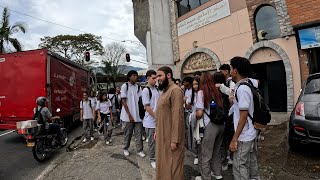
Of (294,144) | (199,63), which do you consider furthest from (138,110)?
(199,63)

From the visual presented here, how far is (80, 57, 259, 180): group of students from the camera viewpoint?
3135 millimetres

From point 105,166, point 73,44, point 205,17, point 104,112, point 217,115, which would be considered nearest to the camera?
point 217,115

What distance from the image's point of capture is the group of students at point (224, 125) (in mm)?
3119

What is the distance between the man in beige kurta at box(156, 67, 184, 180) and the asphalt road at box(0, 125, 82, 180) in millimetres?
3191

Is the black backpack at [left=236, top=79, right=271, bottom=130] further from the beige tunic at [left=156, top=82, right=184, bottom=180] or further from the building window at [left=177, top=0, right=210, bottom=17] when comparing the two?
the building window at [left=177, top=0, right=210, bottom=17]

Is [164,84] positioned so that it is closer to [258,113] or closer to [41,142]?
[258,113]

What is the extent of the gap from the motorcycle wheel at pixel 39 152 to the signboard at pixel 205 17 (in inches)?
405

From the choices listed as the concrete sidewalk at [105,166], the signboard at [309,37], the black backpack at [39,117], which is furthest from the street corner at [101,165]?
the signboard at [309,37]

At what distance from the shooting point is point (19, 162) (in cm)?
636

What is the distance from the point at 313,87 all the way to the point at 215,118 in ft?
8.39

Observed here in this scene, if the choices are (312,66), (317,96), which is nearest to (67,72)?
(317,96)

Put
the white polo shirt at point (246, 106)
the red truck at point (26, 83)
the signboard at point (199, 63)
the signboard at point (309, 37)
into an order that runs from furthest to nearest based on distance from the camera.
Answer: the signboard at point (199, 63) → the signboard at point (309, 37) → the red truck at point (26, 83) → the white polo shirt at point (246, 106)

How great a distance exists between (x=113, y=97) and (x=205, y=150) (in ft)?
22.0

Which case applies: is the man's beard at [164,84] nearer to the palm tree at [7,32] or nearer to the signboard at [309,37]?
the signboard at [309,37]
